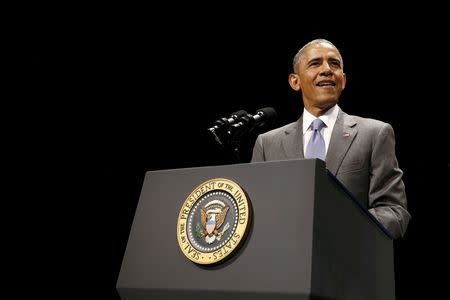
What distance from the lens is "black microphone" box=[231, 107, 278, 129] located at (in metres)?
1.67

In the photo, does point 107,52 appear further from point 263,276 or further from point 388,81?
point 263,276

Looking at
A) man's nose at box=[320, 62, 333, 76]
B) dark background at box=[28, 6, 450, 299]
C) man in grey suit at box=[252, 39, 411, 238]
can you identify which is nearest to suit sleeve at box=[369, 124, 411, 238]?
man in grey suit at box=[252, 39, 411, 238]

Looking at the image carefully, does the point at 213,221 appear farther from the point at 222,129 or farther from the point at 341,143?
the point at 341,143

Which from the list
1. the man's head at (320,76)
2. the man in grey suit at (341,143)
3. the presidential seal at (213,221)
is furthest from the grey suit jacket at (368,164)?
the presidential seal at (213,221)

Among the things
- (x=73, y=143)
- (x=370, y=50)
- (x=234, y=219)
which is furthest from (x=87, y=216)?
(x=234, y=219)

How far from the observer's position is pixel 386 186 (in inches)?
68.9

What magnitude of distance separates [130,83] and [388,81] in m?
1.68

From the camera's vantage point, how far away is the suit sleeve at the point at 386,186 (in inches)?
64.6

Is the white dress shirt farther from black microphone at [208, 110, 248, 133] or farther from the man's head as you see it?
black microphone at [208, 110, 248, 133]

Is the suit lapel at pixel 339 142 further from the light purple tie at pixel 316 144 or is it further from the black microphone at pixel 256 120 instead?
the black microphone at pixel 256 120

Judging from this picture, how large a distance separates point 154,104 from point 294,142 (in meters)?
1.96

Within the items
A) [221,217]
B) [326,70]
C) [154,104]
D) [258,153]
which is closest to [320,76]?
[326,70]

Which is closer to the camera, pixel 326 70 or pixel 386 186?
pixel 386 186

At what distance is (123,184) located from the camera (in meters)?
3.75
